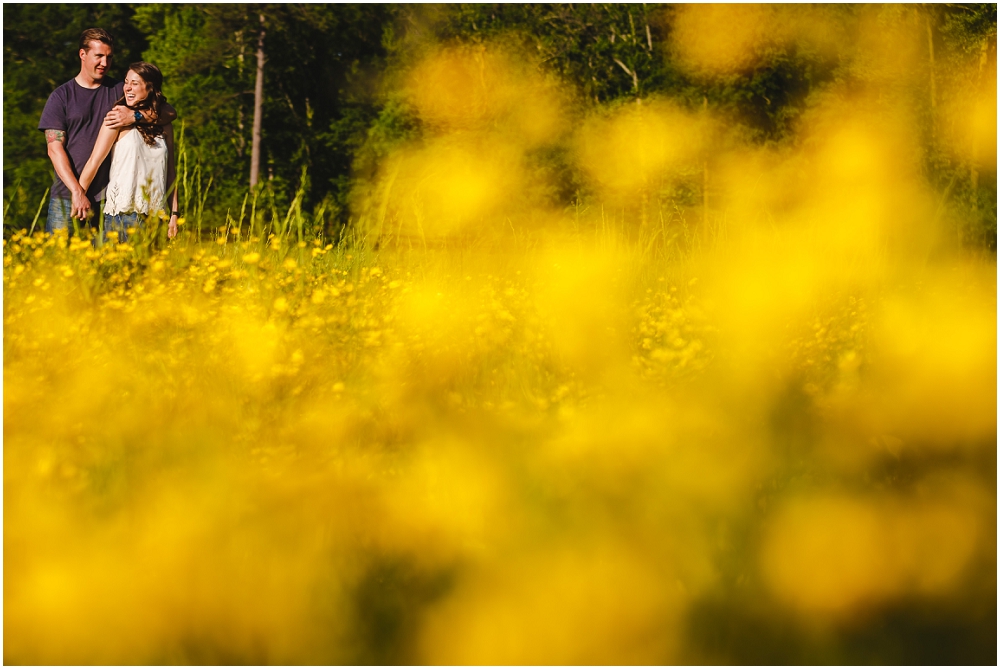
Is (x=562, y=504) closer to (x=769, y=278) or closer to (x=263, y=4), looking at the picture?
(x=769, y=278)

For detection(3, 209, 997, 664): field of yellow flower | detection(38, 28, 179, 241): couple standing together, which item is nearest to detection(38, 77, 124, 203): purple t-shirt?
detection(38, 28, 179, 241): couple standing together

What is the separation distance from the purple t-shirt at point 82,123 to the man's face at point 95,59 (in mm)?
53

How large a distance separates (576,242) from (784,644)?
2639 millimetres

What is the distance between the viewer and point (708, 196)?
23.0 feet

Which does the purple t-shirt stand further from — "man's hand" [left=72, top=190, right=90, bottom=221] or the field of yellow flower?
the field of yellow flower

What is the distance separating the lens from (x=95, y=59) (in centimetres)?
349

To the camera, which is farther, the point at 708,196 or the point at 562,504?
the point at 708,196

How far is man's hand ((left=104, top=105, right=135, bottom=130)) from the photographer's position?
345cm

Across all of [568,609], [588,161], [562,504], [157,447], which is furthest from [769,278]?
[588,161]

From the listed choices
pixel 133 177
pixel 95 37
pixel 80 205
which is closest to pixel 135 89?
pixel 95 37

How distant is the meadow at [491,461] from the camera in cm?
161

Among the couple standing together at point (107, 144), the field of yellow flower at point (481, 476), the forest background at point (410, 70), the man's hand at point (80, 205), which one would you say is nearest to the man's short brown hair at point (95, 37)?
the couple standing together at point (107, 144)

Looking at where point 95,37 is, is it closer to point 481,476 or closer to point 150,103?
point 150,103

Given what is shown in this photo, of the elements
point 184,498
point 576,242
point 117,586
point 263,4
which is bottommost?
point 117,586
